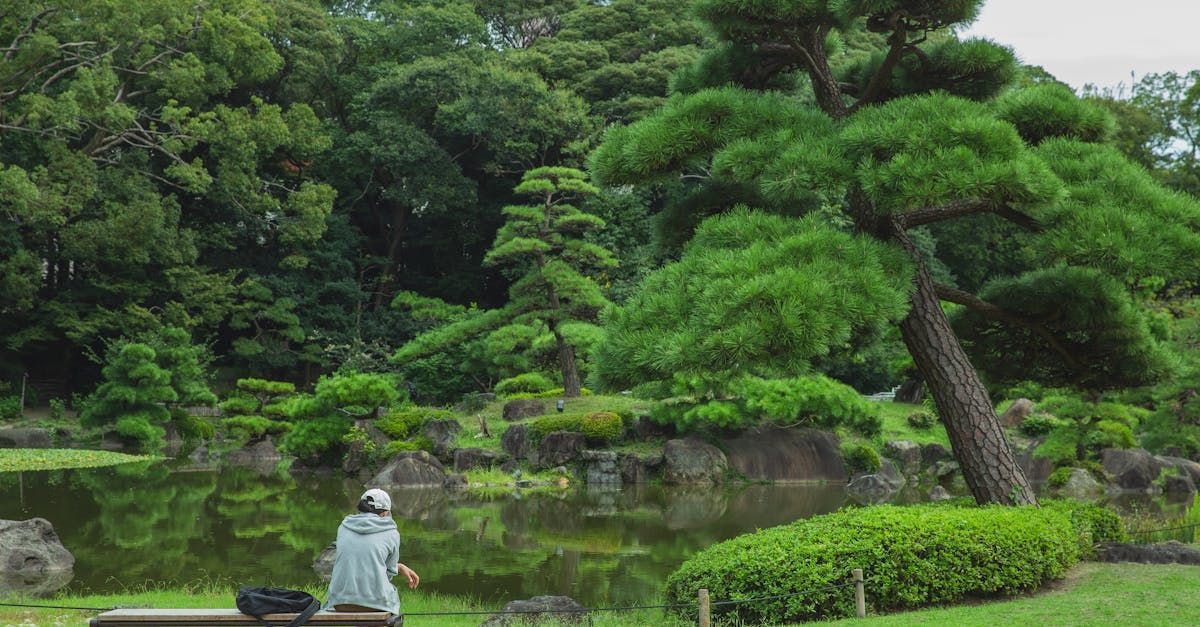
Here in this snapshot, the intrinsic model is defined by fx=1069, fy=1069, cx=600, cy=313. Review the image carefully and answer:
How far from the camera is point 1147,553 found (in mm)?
8203

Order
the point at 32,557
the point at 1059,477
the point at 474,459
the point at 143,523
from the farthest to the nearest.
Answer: the point at 474,459 → the point at 1059,477 → the point at 143,523 → the point at 32,557

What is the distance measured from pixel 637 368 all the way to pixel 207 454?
17639 mm

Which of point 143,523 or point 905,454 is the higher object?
point 905,454

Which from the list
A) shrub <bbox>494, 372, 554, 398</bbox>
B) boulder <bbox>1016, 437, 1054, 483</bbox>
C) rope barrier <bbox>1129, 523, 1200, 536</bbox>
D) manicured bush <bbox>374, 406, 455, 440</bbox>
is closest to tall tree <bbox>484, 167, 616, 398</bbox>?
shrub <bbox>494, 372, 554, 398</bbox>

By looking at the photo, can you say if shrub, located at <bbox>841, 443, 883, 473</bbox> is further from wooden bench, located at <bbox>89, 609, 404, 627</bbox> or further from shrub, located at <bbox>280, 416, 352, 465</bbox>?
wooden bench, located at <bbox>89, 609, 404, 627</bbox>

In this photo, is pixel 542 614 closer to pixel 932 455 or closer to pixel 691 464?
pixel 691 464

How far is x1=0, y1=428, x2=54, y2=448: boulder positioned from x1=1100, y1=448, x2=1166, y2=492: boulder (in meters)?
21.0

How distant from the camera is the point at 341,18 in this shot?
3350 centimetres

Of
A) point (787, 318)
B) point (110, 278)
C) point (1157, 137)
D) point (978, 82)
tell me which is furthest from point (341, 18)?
point (787, 318)

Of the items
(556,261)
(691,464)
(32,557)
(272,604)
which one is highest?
(556,261)

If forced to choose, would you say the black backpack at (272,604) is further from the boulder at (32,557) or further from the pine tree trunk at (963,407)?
the boulder at (32,557)

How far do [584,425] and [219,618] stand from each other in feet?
44.8

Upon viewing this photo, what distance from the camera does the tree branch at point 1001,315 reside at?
29.2ft

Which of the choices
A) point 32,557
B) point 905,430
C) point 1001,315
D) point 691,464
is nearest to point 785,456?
point 691,464
